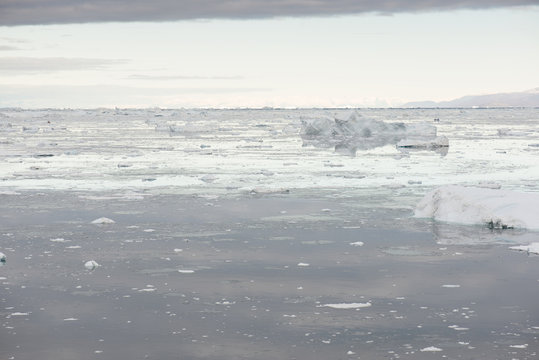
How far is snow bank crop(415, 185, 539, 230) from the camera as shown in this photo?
1114 centimetres

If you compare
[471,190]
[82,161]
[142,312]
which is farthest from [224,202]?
[82,161]

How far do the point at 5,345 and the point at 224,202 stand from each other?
329 inches

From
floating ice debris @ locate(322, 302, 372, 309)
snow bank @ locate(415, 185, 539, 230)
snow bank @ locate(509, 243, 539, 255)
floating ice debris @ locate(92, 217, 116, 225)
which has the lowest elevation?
floating ice debris @ locate(322, 302, 372, 309)

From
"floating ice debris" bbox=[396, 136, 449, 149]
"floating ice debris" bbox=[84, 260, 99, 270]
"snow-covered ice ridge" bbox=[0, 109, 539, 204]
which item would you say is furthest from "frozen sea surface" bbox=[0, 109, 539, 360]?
"floating ice debris" bbox=[396, 136, 449, 149]

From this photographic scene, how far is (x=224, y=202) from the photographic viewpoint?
14062 millimetres

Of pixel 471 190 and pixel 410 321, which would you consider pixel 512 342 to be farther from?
pixel 471 190

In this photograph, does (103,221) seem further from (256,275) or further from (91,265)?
(256,275)

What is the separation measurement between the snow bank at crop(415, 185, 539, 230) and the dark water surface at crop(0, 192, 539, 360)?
52 cm

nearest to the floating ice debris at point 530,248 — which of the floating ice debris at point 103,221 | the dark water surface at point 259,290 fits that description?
the dark water surface at point 259,290

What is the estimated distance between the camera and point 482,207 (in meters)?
11.5

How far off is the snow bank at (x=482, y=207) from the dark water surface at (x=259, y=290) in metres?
0.52

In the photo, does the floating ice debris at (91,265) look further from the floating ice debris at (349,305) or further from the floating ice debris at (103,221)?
the floating ice debris at (103,221)

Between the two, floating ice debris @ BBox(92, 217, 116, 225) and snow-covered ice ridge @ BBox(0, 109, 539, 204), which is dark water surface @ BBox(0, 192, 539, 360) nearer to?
floating ice debris @ BBox(92, 217, 116, 225)

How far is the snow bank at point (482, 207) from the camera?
36.6 ft
